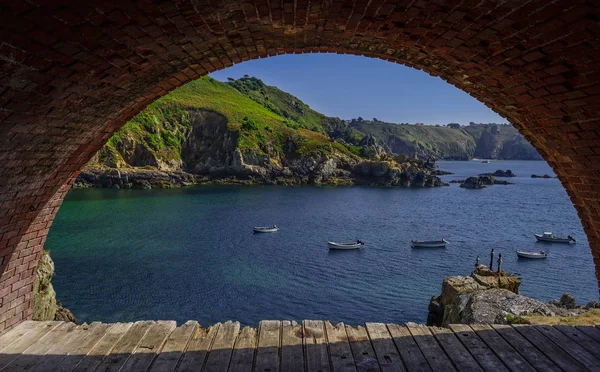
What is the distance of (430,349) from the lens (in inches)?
221

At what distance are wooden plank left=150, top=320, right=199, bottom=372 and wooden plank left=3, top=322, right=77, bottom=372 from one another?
1531 mm

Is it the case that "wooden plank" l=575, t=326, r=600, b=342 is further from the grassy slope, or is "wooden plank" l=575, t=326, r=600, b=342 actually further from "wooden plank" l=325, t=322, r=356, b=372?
the grassy slope

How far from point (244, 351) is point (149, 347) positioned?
1.34 meters

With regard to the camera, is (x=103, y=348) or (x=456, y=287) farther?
(x=456, y=287)

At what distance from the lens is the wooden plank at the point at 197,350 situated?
507 centimetres

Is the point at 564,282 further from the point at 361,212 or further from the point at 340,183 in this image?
the point at 340,183

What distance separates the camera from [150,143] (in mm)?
107938

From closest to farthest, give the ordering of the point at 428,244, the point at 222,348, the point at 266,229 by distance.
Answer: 1. the point at 222,348
2. the point at 428,244
3. the point at 266,229

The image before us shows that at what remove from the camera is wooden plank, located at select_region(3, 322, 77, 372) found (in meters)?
5.02

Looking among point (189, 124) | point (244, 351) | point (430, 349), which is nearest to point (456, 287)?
point (430, 349)

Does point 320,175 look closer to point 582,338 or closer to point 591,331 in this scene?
point 591,331

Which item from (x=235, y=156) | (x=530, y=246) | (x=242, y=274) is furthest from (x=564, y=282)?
(x=235, y=156)

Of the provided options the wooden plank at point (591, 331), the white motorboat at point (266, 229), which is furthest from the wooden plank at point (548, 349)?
the white motorboat at point (266, 229)

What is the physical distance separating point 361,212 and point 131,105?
63702mm
